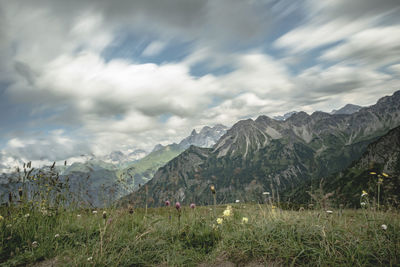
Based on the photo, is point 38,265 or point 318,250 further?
point 38,265

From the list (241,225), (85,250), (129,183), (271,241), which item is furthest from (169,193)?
(271,241)

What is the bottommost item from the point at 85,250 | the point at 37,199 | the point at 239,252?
the point at 239,252

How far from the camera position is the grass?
348cm

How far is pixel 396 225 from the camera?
4055 mm

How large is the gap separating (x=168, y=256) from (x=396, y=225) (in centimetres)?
467

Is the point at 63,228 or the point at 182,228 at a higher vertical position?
the point at 63,228

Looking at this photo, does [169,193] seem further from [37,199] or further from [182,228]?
[37,199]

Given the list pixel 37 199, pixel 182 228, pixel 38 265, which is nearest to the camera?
pixel 38 265

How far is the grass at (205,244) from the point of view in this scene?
348 cm

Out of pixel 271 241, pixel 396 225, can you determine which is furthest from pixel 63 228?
pixel 396 225

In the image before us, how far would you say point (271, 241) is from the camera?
4191 mm

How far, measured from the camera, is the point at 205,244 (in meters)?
4.87

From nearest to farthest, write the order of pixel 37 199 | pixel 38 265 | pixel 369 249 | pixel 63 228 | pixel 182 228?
pixel 369 249 → pixel 38 265 → pixel 63 228 → pixel 182 228 → pixel 37 199

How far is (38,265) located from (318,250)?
5.29 meters
